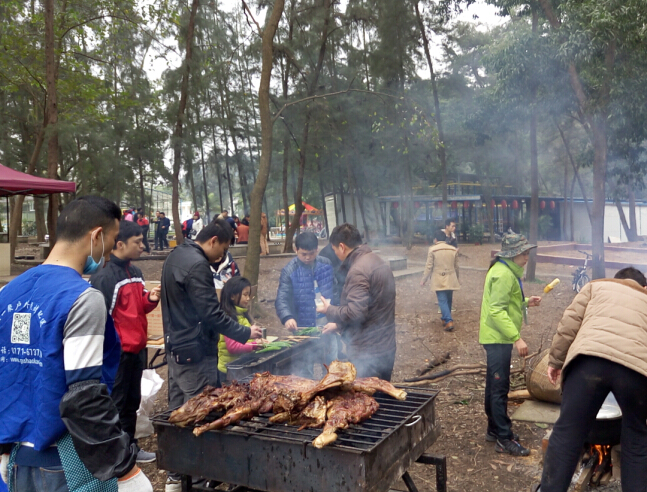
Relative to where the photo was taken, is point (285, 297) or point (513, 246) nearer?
point (513, 246)

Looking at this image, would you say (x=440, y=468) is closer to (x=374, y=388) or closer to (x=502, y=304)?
(x=374, y=388)

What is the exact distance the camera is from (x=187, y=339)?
438cm

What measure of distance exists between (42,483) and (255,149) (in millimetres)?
32963

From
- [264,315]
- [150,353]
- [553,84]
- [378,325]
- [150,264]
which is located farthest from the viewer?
[150,264]

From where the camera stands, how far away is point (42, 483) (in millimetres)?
2248

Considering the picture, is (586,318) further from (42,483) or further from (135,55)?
(135,55)

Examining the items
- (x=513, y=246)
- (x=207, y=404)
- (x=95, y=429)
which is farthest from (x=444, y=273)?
(x=95, y=429)

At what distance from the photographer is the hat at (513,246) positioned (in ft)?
16.1

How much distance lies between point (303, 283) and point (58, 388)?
166 inches

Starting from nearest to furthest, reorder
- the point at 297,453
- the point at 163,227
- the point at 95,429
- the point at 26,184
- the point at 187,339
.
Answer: the point at 95,429 < the point at 297,453 < the point at 187,339 < the point at 26,184 < the point at 163,227

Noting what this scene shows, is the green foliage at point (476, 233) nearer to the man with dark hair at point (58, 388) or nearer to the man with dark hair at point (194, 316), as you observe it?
the man with dark hair at point (194, 316)

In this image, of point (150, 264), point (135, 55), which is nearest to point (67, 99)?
point (150, 264)

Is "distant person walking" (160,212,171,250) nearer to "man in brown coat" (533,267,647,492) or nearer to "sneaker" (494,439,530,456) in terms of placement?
"sneaker" (494,439,530,456)

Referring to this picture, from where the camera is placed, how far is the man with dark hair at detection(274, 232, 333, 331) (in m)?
6.17
